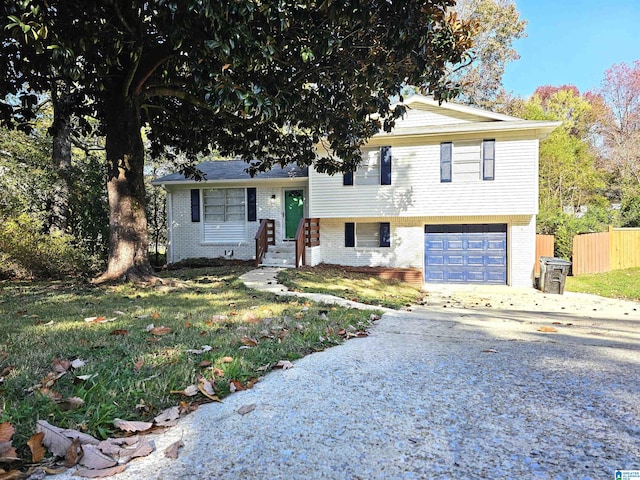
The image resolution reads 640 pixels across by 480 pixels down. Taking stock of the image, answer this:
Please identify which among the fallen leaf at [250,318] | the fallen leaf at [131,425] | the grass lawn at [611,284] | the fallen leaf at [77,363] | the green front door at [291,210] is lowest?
the grass lawn at [611,284]

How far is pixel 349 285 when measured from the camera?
11.7m

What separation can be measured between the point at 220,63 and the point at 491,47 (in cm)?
2482

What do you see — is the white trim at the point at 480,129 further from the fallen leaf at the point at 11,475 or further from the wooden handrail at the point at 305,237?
the fallen leaf at the point at 11,475

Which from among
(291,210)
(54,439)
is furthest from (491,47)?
(54,439)

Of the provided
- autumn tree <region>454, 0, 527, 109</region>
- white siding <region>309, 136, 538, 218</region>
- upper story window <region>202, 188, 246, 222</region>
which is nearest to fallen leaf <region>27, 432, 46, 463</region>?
white siding <region>309, 136, 538, 218</region>

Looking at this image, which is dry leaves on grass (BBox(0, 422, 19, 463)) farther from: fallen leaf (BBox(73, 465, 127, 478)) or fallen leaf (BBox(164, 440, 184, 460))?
fallen leaf (BBox(164, 440, 184, 460))

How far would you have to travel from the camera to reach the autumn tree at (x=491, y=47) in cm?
2488

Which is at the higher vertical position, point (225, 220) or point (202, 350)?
point (225, 220)

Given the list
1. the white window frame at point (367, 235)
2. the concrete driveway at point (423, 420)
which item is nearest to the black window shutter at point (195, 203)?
the white window frame at point (367, 235)

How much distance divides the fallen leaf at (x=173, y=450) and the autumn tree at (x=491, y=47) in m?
25.8

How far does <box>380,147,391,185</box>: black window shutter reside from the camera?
1460 cm

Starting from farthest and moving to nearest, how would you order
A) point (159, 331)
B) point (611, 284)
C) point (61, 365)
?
point (611, 284) → point (159, 331) → point (61, 365)

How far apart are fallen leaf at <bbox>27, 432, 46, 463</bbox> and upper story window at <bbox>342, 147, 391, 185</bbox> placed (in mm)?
13404

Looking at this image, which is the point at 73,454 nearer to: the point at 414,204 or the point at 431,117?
the point at 414,204
